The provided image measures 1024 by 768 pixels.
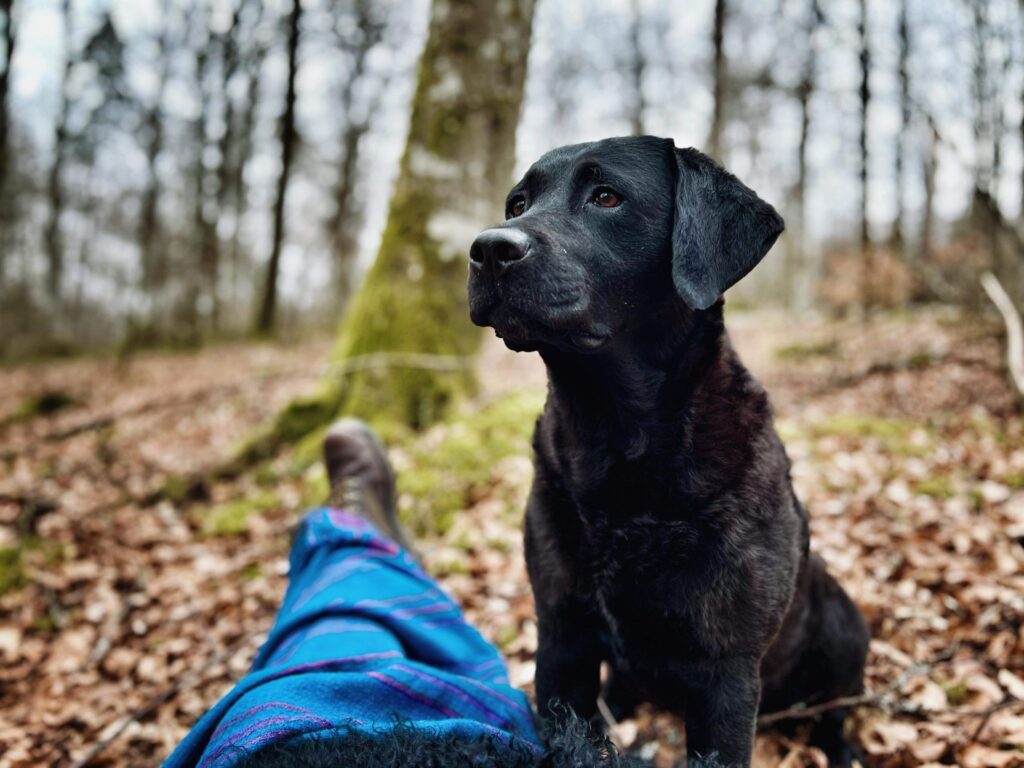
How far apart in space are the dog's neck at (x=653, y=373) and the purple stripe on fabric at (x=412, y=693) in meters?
0.84

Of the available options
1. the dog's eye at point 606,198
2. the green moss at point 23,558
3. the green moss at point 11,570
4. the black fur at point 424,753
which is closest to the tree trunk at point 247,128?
the green moss at point 23,558

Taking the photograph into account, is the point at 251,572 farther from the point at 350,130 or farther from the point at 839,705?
the point at 350,130

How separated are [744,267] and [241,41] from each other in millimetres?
18353

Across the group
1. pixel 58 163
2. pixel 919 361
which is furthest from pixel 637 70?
pixel 58 163

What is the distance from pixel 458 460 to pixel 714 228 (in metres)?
2.95

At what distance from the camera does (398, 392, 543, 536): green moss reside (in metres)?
4.10

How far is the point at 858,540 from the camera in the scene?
3.65m

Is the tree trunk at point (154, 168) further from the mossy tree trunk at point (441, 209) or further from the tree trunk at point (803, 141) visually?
the tree trunk at point (803, 141)

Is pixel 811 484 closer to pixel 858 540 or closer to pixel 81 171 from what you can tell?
pixel 858 540

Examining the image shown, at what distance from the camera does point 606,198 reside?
6.39 ft

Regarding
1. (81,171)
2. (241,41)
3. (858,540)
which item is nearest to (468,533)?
(858,540)

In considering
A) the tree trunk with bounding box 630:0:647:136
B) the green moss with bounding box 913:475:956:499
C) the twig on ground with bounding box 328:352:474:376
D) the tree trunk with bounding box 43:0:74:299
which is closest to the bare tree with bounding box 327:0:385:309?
the tree trunk with bounding box 43:0:74:299

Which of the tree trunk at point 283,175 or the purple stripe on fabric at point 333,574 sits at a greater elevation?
the tree trunk at point 283,175

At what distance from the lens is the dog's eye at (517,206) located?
2.23m
